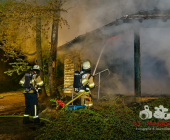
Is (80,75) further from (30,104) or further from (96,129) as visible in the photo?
(30,104)

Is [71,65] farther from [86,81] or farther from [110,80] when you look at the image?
[86,81]

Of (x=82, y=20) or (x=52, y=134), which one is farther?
(x=82, y=20)

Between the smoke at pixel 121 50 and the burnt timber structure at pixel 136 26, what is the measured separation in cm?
90

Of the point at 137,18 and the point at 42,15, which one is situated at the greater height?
the point at 42,15

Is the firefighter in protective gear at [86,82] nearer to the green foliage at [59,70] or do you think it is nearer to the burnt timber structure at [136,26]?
the burnt timber structure at [136,26]

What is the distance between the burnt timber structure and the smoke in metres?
0.90

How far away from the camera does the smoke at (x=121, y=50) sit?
838 cm

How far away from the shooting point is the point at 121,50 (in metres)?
9.18

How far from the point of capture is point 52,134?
3.62 meters

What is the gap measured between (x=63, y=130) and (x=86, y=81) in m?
1.58

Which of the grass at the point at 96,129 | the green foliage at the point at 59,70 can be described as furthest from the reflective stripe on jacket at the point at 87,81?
the green foliage at the point at 59,70

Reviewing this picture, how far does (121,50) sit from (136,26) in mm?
2547

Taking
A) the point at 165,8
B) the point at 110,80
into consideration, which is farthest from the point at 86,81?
the point at 110,80

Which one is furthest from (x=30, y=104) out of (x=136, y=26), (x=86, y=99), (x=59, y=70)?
(x=59, y=70)
